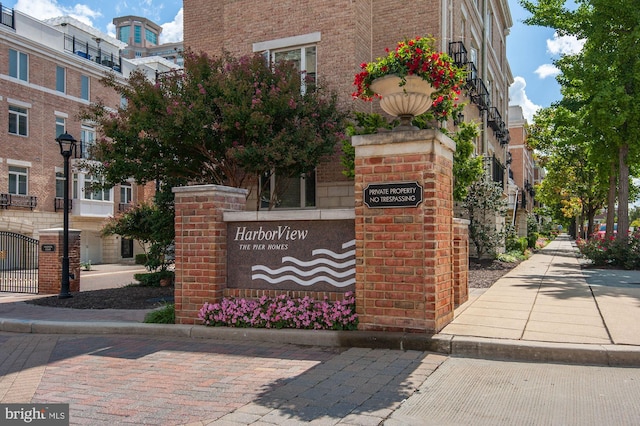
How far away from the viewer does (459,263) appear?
8.66m

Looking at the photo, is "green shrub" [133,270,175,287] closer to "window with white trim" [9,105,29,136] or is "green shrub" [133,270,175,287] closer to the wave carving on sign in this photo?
the wave carving on sign

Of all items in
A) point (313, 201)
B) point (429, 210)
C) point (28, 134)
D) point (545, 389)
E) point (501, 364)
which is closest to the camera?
point (545, 389)

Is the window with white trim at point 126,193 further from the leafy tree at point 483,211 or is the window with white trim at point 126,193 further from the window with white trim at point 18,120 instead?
the leafy tree at point 483,211

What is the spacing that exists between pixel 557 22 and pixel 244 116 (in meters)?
12.7

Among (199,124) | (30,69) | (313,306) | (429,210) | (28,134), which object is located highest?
(30,69)

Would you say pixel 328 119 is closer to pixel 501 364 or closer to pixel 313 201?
pixel 313 201

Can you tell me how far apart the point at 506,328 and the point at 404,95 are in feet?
10.8

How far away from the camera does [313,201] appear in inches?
585

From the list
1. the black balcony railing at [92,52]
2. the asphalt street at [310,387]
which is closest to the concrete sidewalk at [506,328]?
the asphalt street at [310,387]

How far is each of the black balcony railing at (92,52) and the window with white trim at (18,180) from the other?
30.9 ft

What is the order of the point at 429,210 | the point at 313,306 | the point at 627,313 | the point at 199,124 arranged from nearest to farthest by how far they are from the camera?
the point at 429,210, the point at 313,306, the point at 627,313, the point at 199,124

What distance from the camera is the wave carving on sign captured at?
7141mm

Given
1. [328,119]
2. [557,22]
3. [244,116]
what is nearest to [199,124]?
[244,116]

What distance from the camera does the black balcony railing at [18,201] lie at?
92.2ft
